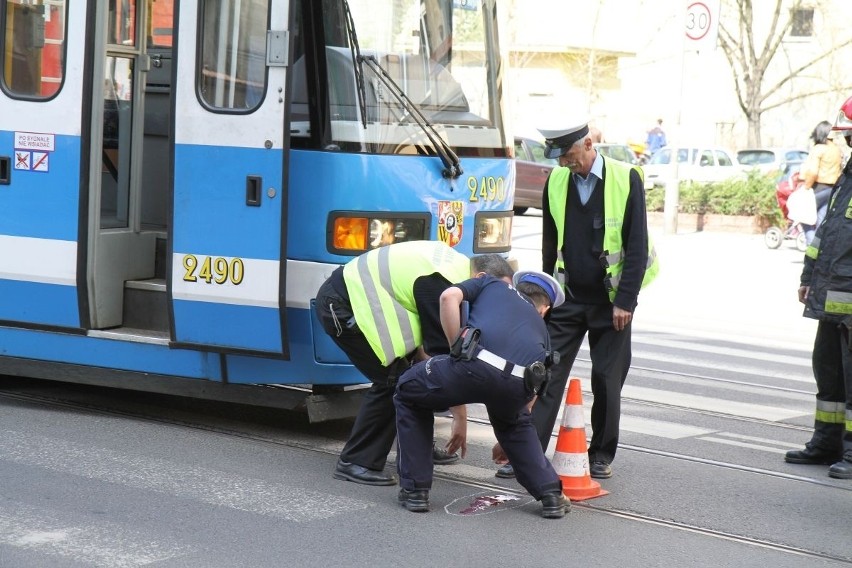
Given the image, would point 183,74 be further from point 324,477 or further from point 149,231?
point 324,477

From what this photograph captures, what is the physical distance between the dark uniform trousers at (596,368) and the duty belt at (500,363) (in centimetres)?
90

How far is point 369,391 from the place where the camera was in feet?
20.8

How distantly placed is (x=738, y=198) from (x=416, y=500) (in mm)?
17169

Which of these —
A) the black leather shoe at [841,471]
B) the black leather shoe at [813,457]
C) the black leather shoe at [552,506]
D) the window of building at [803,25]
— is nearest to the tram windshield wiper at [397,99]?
the black leather shoe at [552,506]

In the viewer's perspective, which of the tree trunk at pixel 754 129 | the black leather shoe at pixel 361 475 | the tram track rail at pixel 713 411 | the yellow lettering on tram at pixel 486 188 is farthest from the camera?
the tree trunk at pixel 754 129

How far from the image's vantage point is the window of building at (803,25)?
37875 millimetres

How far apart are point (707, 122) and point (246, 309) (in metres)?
35.8

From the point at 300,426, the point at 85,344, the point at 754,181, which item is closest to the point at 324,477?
the point at 300,426

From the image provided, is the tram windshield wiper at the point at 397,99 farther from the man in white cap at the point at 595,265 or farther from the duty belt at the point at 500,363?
the duty belt at the point at 500,363

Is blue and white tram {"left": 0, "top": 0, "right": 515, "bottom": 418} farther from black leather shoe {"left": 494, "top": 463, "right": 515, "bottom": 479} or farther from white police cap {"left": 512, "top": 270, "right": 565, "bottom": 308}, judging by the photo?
white police cap {"left": 512, "top": 270, "right": 565, "bottom": 308}

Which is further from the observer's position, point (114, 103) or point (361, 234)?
point (114, 103)

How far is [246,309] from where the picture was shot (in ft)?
21.8

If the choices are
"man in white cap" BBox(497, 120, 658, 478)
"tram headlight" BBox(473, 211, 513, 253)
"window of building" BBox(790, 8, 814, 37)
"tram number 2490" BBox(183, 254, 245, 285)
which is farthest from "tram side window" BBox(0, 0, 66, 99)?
"window of building" BBox(790, 8, 814, 37)

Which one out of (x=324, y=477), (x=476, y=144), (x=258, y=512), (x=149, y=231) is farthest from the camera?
(x=149, y=231)
